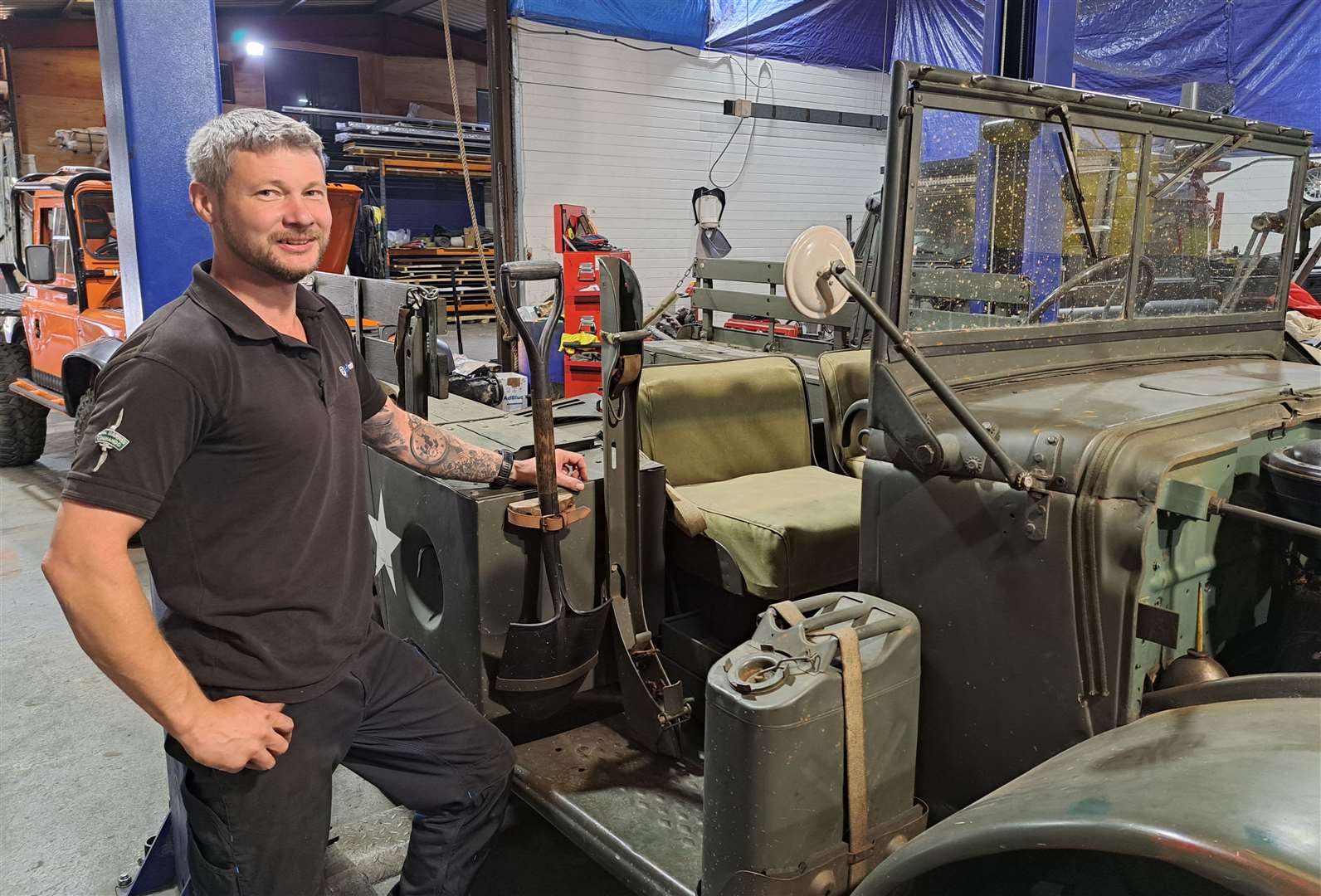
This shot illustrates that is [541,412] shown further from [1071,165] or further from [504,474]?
[1071,165]

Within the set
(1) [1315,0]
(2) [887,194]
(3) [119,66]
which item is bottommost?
(2) [887,194]

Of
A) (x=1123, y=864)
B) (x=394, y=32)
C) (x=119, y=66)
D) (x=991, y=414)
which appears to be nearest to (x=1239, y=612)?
(x=991, y=414)

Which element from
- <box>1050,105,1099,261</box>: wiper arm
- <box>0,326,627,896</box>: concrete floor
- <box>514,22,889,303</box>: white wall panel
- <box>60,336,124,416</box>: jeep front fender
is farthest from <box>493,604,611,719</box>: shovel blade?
<box>514,22,889,303</box>: white wall panel

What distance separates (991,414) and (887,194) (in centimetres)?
47

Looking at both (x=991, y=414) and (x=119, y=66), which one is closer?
(x=991, y=414)

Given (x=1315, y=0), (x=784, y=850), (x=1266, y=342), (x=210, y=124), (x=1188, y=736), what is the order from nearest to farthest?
1. (x=1188, y=736)
2. (x=784, y=850)
3. (x=210, y=124)
4. (x=1266, y=342)
5. (x=1315, y=0)

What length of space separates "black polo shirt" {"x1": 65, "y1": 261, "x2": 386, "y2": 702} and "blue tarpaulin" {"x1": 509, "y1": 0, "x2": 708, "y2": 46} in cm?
875

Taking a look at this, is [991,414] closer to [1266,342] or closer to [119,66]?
[1266,342]

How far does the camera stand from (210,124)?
183cm

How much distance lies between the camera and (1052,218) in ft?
7.12

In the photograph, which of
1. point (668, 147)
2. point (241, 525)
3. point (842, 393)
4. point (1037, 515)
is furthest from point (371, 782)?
point (668, 147)

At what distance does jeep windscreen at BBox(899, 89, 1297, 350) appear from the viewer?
200 cm

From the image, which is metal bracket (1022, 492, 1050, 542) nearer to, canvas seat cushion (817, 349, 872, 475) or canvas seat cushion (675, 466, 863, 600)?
canvas seat cushion (675, 466, 863, 600)

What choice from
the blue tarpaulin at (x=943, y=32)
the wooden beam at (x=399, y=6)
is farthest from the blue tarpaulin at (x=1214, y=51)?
the wooden beam at (x=399, y=6)
